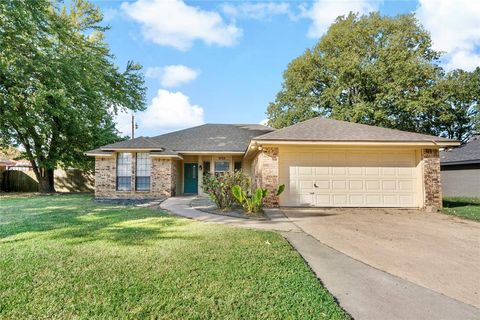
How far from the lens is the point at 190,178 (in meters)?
16.6

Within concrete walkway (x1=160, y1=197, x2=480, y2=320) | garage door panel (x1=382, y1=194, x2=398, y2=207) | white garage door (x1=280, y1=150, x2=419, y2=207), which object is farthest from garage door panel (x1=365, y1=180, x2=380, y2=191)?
concrete walkway (x1=160, y1=197, x2=480, y2=320)

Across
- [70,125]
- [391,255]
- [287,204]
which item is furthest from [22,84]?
[391,255]

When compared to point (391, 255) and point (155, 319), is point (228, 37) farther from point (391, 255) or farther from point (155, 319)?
point (155, 319)

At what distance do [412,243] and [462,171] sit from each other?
1413cm

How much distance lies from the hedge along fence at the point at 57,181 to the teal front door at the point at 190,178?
27.9 ft

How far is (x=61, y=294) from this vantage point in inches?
114

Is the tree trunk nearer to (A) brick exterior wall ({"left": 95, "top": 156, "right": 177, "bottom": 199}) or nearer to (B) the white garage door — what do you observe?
(A) brick exterior wall ({"left": 95, "top": 156, "right": 177, "bottom": 199})

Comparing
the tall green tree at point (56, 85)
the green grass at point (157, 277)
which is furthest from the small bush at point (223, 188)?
the tall green tree at point (56, 85)

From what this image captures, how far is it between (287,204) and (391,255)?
17.6 ft

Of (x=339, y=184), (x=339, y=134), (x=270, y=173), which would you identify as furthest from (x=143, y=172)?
(x=339, y=134)

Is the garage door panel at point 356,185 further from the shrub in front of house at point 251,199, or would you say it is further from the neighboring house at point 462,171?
the neighboring house at point 462,171

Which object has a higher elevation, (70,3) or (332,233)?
(70,3)

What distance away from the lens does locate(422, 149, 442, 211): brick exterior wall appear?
9.52 m

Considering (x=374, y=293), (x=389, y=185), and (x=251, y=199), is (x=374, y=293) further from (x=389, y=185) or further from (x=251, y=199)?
(x=389, y=185)
